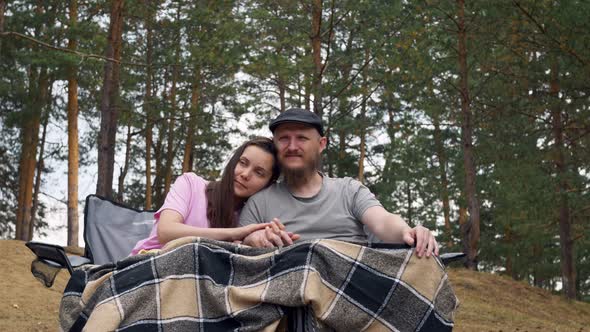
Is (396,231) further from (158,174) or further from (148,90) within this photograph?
(158,174)

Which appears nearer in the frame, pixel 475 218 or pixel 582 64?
pixel 582 64

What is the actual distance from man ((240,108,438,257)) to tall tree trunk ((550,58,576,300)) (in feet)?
24.3

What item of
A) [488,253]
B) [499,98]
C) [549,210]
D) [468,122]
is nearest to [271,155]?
[468,122]

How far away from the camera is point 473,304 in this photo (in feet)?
29.4

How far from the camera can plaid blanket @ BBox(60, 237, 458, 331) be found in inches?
90.5

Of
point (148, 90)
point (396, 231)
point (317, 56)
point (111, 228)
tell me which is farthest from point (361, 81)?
point (396, 231)

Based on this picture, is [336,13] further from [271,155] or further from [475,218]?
[271,155]

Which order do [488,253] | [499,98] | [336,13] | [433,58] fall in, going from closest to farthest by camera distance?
[336,13], [433,58], [499,98], [488,253]

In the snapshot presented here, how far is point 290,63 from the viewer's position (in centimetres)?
935

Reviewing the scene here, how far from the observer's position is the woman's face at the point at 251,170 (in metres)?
2.94

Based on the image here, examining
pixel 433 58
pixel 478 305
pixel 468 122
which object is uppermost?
pixel 433 58

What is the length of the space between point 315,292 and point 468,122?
8.63 metres

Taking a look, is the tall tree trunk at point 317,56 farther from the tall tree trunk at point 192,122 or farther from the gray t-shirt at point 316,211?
the gray t-shirt at point 316,211

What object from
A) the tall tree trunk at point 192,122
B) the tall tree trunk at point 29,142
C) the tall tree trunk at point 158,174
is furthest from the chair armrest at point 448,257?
the tall tree trunk at point 158,174
